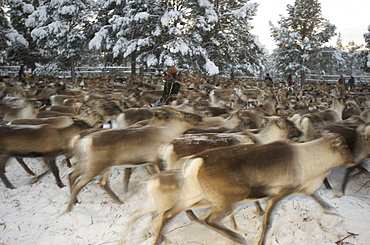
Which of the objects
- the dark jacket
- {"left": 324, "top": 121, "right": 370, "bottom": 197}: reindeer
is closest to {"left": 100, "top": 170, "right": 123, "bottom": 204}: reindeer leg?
{"left": 324, "top": 121, "right": 370, "bottom": 197}: reindeer

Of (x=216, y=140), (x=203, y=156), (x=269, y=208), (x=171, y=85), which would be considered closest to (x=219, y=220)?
(x=269, y=208)

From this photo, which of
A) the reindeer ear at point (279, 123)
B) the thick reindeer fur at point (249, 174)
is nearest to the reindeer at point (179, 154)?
the reindeer ear at point (279, 123)

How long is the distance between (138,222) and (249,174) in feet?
4.87

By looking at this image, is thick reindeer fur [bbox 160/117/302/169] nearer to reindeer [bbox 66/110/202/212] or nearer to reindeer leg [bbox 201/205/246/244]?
reindeer [bbox 66/110/202/212]

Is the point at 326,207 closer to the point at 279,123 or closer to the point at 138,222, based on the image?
the point at 279,123

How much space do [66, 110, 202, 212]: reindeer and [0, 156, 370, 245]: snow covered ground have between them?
26cm

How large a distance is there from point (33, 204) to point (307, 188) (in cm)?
337

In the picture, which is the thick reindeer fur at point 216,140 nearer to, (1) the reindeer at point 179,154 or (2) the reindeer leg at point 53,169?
(1) the reindeer at point 179,154

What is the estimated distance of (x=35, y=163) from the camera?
207 inches

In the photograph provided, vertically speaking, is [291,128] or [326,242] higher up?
[291,128]

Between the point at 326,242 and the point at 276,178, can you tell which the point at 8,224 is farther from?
the point at 326,242

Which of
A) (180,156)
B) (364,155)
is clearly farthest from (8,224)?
(364,155)

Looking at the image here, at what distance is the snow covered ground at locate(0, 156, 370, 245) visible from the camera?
9.52ft

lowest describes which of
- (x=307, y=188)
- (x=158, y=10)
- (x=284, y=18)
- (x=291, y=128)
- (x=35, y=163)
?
(x=35, y=163)
